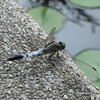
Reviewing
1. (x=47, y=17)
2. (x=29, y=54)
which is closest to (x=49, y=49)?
(x=29, y=54)

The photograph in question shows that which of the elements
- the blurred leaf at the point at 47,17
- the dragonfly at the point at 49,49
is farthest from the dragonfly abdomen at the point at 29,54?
the blurred leaf at the point at 47,17

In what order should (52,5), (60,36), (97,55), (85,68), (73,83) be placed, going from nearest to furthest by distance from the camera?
(73,83) → (85,68) → (97,55) → (60,36) → (52,5)

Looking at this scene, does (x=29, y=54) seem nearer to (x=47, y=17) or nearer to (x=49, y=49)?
(x=49, y=49)

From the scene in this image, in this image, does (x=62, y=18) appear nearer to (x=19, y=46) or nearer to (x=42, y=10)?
(x=42, y=10)

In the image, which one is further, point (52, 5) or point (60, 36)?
point (52, 5)

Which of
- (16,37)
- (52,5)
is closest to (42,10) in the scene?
(52,5)

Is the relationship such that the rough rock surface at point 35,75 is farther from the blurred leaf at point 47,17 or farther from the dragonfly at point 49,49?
the blurred leaf at point 47,17

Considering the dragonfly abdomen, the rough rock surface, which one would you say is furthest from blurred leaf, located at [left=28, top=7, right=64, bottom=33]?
the dragonfly abdomen

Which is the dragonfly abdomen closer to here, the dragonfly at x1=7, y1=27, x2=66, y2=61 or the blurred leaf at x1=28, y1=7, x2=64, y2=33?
the dragonfly at x1=7, y1=27, x2=66, y2=61
